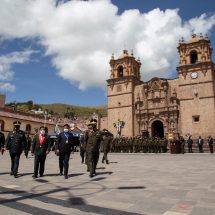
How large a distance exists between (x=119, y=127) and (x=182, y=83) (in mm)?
12012

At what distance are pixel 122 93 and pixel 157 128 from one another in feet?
26.8

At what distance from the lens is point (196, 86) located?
130 ft

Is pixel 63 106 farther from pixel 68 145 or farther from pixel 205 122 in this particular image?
pixel 68 145

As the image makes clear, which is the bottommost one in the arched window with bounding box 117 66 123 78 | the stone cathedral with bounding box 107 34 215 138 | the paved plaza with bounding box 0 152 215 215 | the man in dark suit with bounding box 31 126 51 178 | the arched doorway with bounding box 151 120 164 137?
the paved plaza with bounding box 0 152 215 215

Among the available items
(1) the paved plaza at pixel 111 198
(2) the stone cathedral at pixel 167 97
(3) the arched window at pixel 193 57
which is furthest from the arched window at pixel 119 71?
(1) the paved plaza at pixel 111 198

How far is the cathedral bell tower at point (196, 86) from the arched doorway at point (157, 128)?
4811 mm

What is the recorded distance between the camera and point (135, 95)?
152 feet

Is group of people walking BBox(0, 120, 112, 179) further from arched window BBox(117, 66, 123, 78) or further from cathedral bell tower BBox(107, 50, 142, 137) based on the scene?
arched window BBox(117, 66, 123, 78)

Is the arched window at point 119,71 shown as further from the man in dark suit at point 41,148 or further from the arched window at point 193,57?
the man in dark suit at point 41,148

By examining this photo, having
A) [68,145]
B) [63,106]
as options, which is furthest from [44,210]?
[63,106]

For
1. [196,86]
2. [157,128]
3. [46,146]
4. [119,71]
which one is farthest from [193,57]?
[46,146]

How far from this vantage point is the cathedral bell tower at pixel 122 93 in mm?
45062

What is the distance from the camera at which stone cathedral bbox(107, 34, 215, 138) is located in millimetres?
38781

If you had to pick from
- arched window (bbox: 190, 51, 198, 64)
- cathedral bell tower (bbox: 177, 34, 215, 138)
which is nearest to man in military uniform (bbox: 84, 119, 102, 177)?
cathedral bell tower (bbox: 177, 34, 215, 138)
